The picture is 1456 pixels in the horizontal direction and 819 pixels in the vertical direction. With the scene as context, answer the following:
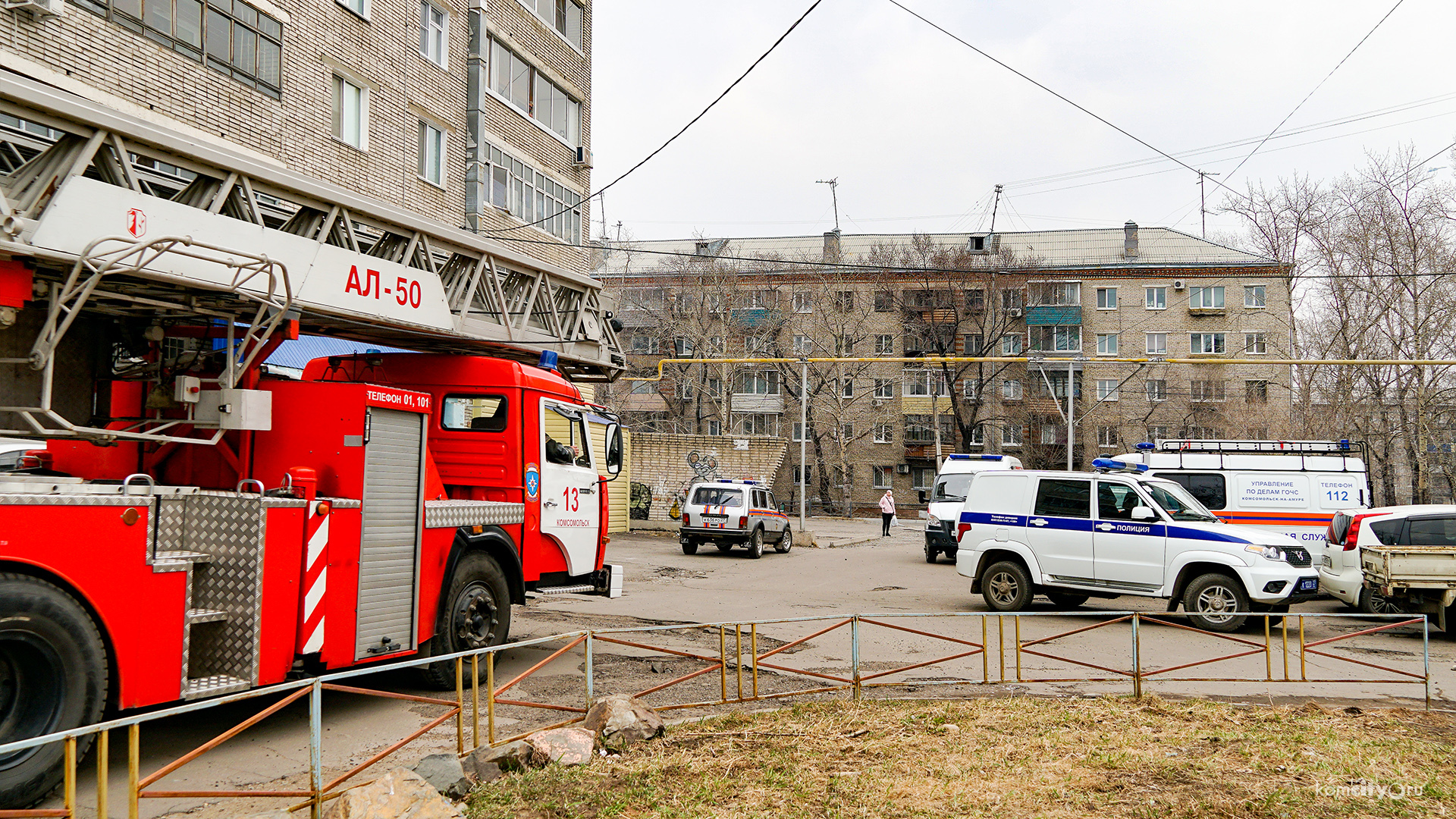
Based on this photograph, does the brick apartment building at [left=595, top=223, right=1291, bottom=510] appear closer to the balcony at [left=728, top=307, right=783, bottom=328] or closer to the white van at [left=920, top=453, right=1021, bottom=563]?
the balcony at [left=728, top=307, right=783, bottom=328]

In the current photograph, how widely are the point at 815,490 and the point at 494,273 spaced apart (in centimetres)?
4709

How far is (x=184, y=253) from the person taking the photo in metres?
5.89

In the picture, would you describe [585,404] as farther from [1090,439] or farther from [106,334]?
[1090,439]

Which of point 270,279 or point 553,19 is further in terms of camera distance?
point 553,19

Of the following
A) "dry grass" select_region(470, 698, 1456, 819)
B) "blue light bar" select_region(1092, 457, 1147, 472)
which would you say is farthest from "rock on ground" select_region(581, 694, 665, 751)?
"blue light bar" select_region(1092, 457, 1147, 472)

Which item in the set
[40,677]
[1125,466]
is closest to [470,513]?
[40,677]

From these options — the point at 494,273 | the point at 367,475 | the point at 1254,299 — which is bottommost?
the point at 367,475

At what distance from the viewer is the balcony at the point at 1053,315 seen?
54.2 meters

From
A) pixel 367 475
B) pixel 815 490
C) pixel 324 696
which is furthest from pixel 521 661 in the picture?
pixel 815 490

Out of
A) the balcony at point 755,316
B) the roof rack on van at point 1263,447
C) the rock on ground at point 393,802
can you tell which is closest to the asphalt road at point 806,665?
the rock on ground at point 393,802

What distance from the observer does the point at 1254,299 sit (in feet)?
180

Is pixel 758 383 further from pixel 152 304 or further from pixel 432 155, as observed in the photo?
pixel 152 304

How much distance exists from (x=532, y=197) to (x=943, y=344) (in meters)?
35.2

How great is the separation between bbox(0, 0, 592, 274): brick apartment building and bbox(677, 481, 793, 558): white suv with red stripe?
6843mm
